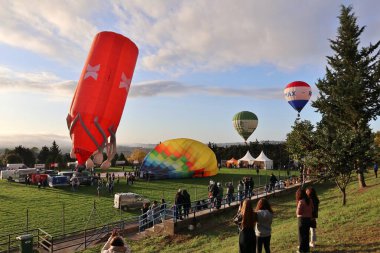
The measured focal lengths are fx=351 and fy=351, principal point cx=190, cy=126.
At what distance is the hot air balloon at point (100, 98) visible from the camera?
16.2 m

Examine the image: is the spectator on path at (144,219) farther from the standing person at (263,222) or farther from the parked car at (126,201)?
the standing person at (263,222)

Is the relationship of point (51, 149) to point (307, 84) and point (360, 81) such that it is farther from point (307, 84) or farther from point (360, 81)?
point (360, 81)

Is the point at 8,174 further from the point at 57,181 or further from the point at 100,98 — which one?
the point at 100,98

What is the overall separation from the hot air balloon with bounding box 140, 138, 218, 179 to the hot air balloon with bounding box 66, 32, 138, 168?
24.7 metres

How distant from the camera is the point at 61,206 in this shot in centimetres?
2461

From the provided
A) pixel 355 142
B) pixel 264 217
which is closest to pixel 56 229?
pixel 264 217

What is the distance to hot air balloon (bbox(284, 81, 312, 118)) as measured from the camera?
4231 cm

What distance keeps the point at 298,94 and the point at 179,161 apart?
16.5 m

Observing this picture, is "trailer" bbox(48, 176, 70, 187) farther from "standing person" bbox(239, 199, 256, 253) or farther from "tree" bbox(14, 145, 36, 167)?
"tree" bbox(14, 145, 36, 167)

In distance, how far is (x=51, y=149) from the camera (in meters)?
86.8

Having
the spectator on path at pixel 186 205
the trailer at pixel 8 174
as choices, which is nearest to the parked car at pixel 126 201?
the spectator on path at pixel 186 205

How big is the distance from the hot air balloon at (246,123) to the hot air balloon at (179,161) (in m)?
15.4

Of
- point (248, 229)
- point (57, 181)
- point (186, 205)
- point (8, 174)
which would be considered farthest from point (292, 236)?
point (8, 174)

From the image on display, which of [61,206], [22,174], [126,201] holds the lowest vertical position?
[61,206]
